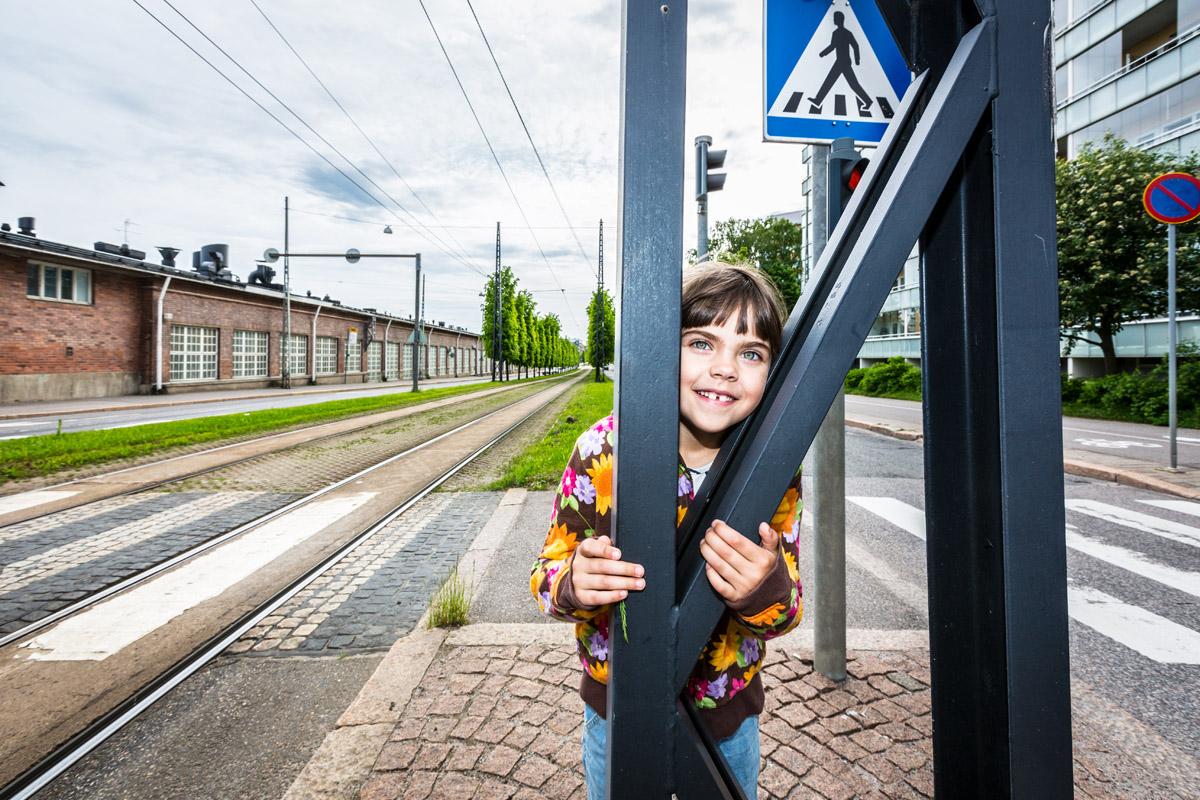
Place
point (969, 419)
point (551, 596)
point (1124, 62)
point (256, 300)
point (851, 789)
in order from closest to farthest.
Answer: point (969, 419)
point (551, 596)
point (851, 789)
point (1124, 62)
point (256, 300)

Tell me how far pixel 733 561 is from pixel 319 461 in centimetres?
913

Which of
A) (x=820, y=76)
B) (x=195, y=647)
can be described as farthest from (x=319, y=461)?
(x=820, y=76)

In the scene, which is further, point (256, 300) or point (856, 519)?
point (256, 300)

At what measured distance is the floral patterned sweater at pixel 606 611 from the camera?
124cm

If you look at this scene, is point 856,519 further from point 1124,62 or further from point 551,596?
point 1124,62

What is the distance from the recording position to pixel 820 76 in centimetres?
232

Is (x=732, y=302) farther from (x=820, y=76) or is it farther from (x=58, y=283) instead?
(x=58, y=283)

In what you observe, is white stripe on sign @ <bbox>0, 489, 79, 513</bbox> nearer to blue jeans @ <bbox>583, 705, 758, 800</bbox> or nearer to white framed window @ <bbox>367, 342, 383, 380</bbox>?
blue jeans @ <bbox>583, 705, 758, 800</bbox>

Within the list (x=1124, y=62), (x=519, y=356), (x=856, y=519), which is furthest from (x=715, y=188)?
(x=519, y=356)

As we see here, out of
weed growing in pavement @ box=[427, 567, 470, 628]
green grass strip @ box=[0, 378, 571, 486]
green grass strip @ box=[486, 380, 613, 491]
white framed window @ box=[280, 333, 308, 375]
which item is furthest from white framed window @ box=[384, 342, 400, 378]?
weed growing in pavement @ box=[427, 567, 470, 628]

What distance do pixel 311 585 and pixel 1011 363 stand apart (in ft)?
14.1

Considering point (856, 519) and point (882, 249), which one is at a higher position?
point (882, 249)

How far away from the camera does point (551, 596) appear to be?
1105mm

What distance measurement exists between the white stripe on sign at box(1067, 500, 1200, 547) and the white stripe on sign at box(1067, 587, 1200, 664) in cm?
212
